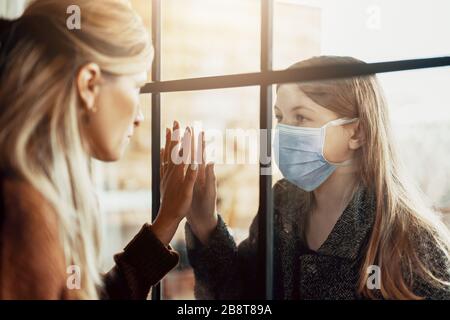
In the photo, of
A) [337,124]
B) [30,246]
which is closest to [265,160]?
[337,124]

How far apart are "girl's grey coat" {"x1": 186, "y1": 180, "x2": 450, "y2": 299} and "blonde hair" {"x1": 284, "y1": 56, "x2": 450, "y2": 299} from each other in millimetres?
15

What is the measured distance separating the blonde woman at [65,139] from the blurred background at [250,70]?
0.07m

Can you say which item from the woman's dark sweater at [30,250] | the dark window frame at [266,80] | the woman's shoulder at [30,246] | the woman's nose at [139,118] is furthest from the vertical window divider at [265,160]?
the woman's shoulder at [30,246]

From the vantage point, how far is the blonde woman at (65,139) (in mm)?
1677

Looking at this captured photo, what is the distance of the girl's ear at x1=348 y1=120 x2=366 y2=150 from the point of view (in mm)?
1416

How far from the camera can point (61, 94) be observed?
168 cm

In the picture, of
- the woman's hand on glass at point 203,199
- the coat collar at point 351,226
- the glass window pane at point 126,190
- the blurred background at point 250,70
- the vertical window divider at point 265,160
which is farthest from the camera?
the glass window pane at point 126,190

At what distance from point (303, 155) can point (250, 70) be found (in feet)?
0.94

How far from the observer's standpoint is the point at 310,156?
1492mm

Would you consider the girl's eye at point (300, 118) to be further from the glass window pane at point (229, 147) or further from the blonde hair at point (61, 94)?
the blonde hair at point (61, 94)

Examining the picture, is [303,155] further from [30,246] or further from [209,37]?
[30,246]
